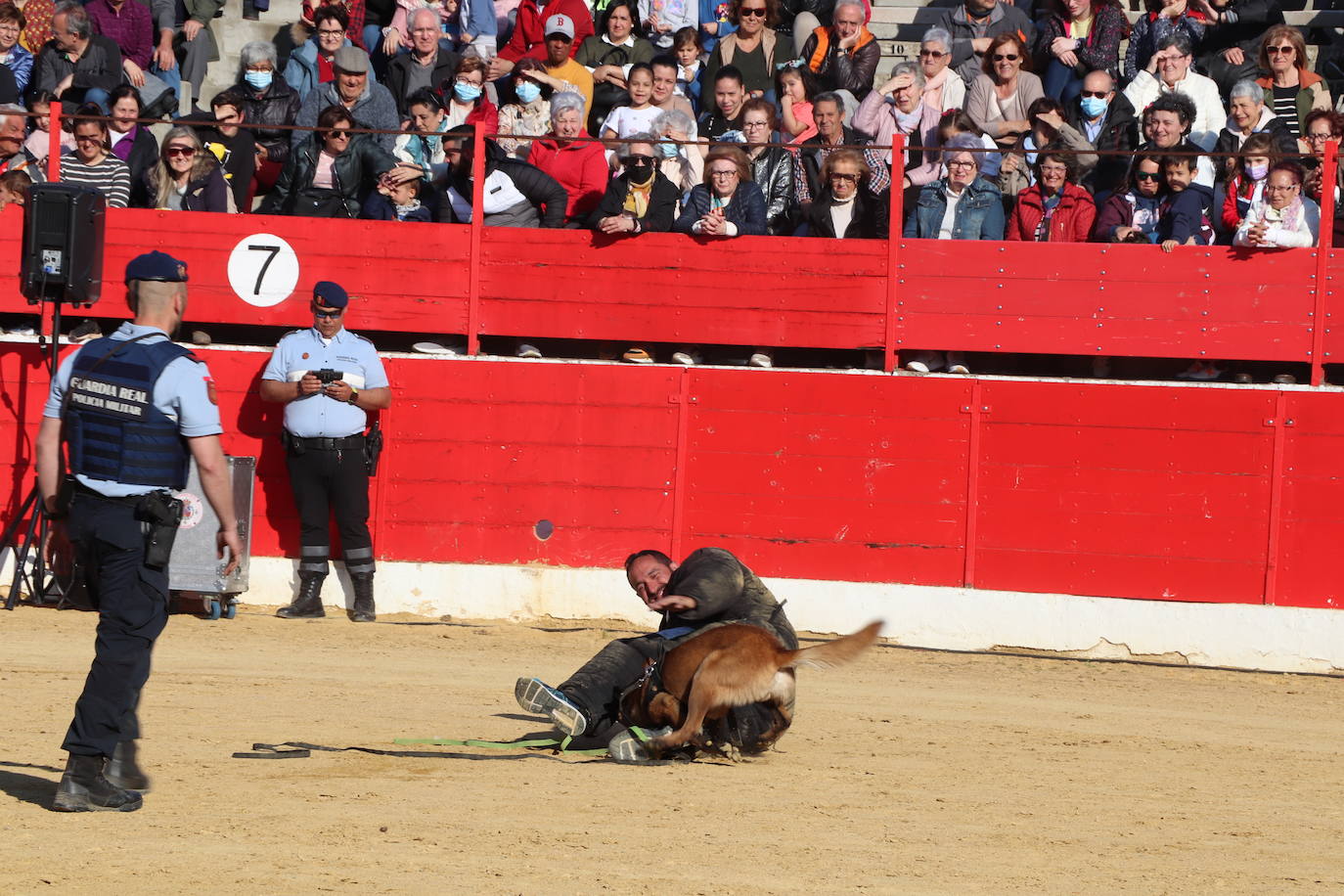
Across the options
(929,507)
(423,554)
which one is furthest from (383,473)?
(929,507)

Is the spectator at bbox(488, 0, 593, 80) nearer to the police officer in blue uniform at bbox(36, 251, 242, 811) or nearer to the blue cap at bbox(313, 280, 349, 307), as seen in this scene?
the blue cap at bbox(313, 280, 349, 307)

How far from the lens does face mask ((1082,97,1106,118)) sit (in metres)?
12.6

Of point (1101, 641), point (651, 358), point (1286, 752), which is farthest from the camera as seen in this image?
point (651, 358)

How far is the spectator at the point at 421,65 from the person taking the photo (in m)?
13.8

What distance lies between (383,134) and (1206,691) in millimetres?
6933

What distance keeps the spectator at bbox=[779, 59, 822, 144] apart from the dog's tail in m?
6.66

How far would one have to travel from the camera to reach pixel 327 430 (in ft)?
36.5

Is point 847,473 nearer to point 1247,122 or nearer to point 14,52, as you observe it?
point 1247,122

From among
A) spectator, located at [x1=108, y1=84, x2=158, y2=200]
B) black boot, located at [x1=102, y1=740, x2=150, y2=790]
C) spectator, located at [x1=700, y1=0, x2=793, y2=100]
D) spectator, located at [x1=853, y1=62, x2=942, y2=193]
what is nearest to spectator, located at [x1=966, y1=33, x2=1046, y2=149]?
spectator, located at [x1=853, y1=62, x2=942, y2=193]

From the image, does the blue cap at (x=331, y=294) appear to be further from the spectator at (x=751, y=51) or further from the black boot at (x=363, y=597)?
the spectator at (x=751, y=51)

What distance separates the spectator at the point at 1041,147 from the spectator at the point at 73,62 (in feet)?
24.0

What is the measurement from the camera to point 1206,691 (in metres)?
10.1

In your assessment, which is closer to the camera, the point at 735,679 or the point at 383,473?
the point at 735,679

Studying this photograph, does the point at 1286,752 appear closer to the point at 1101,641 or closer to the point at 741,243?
the point at 1101,641
